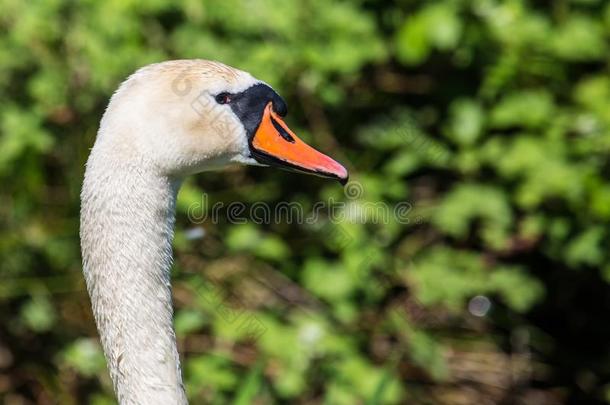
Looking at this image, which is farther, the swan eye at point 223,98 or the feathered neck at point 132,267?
the swan eye at point 223,98

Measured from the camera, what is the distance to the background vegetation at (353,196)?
3.70 metres

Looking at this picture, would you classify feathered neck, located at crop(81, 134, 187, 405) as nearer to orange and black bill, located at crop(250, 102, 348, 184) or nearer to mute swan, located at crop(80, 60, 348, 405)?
mute swan, located at crop(80, 60, 348, 405)

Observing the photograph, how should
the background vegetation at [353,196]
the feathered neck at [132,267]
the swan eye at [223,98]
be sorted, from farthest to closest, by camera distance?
1. the background vegetation at [353,196]
2. the swan eye at [223,98]
3. the feathered neck at [132,267]

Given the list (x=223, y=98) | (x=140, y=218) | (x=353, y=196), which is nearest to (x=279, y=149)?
(x=223, y=98)

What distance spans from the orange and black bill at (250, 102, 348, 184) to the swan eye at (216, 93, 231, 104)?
0.09 metres

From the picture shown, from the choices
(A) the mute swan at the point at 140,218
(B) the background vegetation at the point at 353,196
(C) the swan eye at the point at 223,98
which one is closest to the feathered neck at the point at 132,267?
(A) the mute swan at the point at 140,218

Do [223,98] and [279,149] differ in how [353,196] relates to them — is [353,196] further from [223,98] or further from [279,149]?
[223,98]

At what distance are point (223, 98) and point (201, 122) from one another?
8cm

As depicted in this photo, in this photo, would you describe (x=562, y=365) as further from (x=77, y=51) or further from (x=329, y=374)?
(x=77, y=51)

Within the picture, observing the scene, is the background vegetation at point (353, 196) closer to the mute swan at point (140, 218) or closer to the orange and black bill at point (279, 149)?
Answer: the orange and black bill at point (279, 149)

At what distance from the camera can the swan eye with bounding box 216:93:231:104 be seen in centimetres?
231

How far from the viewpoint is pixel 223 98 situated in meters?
2.32

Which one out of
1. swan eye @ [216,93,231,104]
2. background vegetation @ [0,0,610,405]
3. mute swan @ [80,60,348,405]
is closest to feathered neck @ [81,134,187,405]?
mute swan @ [80,60,348,405]

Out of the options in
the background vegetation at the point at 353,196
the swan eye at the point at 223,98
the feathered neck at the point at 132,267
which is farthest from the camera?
the background vegetation at the point at 353,196
